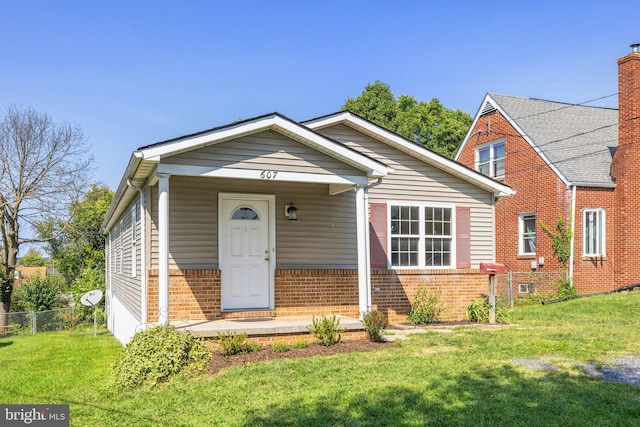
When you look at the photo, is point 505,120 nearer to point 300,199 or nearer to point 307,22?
point 307,22

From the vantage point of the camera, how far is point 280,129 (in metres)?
8.81

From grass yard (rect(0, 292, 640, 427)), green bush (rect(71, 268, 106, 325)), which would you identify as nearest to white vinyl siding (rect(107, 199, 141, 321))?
grass yard (rect(0, 292, 640, 427))

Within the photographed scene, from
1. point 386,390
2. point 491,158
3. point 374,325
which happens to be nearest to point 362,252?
point 374,325

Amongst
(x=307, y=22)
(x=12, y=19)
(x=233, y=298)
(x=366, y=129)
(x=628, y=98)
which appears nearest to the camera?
(x=233, y=298)

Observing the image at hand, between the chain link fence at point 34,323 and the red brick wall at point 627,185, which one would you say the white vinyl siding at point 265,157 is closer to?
the red brick wall at point 627,185

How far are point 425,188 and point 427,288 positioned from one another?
2216 mm

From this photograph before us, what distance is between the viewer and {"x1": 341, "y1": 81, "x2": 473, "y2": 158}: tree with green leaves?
121ft

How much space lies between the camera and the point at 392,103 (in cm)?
3728

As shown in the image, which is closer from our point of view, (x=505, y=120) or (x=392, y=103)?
(x=505, y=120)

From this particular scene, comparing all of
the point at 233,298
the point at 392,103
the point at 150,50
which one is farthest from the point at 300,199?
the point at 392,103

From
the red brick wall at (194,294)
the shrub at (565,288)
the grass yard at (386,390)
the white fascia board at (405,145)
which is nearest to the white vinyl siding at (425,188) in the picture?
the white fascia board at (405,145)

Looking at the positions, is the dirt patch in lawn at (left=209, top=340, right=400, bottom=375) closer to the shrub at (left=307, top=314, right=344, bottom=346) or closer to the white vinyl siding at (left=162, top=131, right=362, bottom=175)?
the shrub at (left=307, top=314, right=344, bottom=346)

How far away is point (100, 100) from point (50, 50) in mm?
4289

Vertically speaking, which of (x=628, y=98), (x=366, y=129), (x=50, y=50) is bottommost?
(x=366, y=129)
